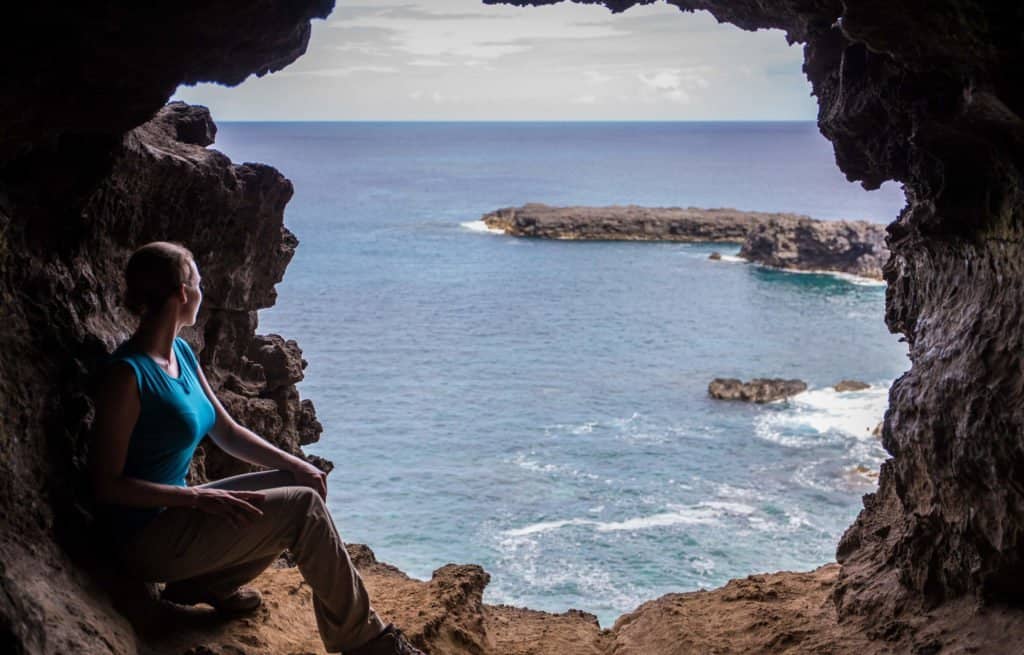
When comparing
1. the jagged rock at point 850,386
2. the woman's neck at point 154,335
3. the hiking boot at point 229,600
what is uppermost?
the woman's neck at point 154,335

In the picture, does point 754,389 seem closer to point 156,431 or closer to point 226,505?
point 226,505

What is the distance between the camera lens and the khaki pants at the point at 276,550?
17.6ft

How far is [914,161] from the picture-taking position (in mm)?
7902

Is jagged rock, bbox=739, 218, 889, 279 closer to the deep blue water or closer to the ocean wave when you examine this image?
the deep blue water

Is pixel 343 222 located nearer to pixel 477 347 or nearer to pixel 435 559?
pixel 477 347

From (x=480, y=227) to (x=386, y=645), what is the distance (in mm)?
77031

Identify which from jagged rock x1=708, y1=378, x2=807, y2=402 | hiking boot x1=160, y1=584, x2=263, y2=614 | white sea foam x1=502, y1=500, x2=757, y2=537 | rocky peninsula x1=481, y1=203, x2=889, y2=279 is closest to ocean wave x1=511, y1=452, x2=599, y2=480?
white sea foam x1=502, y1=500, x2=757, y2=537

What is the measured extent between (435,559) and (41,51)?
18.3 metres

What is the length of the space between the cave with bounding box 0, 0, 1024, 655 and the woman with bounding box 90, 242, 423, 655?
1.47 ft

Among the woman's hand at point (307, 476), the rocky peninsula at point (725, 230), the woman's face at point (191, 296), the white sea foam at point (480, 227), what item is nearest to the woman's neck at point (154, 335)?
the woman's face at point (191, 296)

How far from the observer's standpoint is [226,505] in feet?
17.3

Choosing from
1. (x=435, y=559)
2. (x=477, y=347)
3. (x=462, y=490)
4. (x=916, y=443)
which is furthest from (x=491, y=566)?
(x=477, y=347)

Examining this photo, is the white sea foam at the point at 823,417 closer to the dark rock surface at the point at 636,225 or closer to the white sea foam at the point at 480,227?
the dark rock surface at the point at 636,225

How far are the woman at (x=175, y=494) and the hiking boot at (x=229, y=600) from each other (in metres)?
0.53
